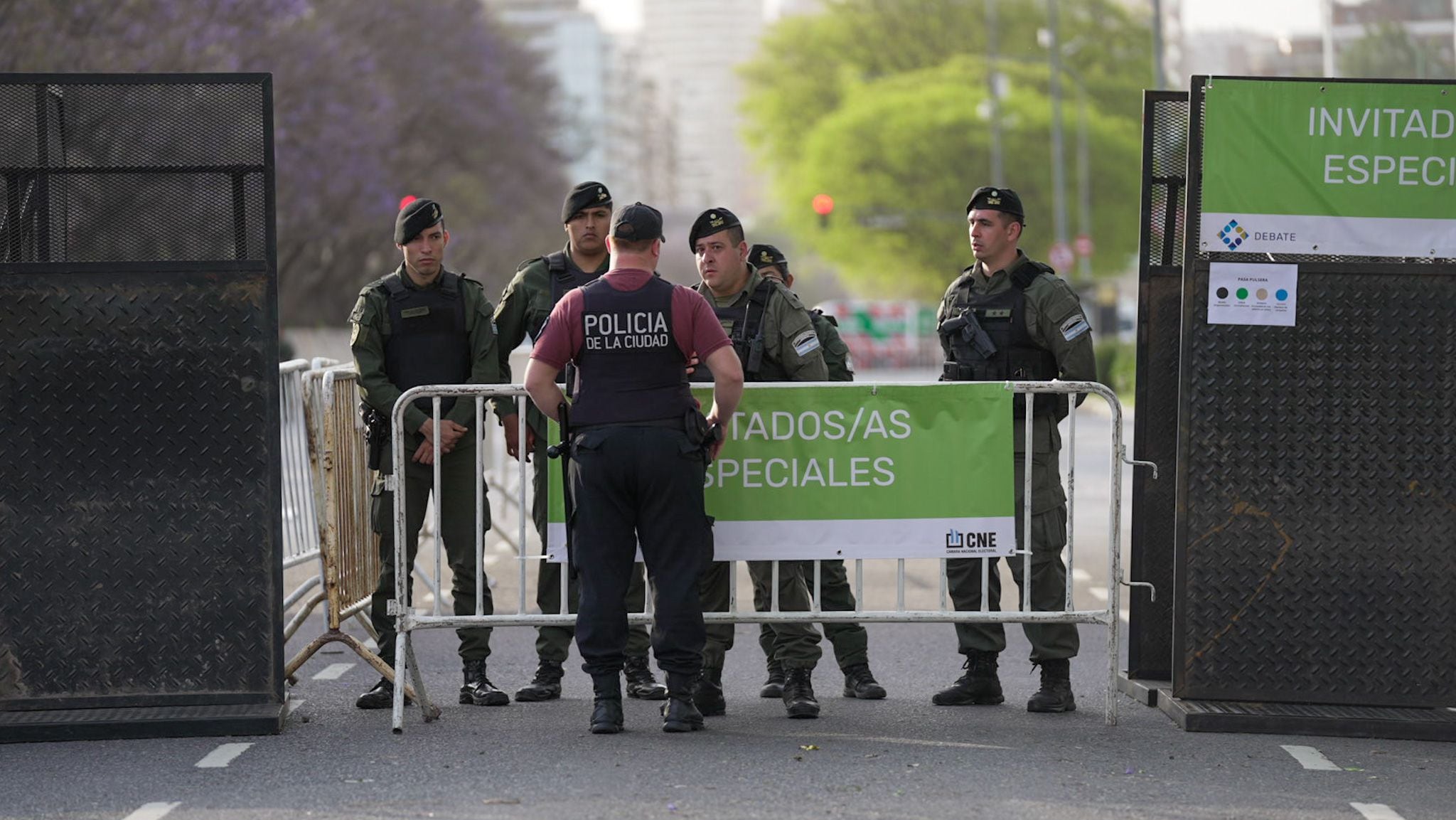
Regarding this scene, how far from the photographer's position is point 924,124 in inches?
2630

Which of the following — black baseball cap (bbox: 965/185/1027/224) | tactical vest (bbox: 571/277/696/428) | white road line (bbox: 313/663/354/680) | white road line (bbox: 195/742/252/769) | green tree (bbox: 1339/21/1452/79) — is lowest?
white road line (bbox: 313/663/354/680)

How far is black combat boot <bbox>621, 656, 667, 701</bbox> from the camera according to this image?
8258mm

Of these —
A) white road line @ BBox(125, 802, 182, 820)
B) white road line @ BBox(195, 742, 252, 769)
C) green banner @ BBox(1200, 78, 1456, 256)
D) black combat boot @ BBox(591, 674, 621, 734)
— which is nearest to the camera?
white road line @ BBox(125, 802, 182, 820)

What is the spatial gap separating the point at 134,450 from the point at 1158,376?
4.00 m

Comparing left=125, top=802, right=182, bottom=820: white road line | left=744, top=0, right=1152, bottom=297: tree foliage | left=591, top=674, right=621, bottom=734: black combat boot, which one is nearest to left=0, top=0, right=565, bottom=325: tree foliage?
left=744, top=0, right=1152, bottom=297: tree foliage

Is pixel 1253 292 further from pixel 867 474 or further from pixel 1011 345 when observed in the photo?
pixel 867 474

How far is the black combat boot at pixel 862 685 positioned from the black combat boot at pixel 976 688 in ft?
0.81

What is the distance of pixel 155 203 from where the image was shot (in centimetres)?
738

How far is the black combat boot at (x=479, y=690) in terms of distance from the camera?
26.9 feet

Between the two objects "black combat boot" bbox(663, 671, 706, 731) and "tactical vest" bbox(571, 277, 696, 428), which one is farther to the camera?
"black combat boot" bbox(663, 671, 706, 731)

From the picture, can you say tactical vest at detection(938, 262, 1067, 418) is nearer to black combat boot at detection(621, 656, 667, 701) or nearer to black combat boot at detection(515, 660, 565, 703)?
black combat boot at detection(621, 656, 667, 701)

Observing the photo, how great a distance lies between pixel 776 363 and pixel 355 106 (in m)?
32.4

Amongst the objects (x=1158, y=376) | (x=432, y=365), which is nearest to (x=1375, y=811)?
(x=1158, y=376)

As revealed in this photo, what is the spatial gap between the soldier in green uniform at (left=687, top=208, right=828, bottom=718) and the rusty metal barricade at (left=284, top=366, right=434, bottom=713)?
1240 millimetres
